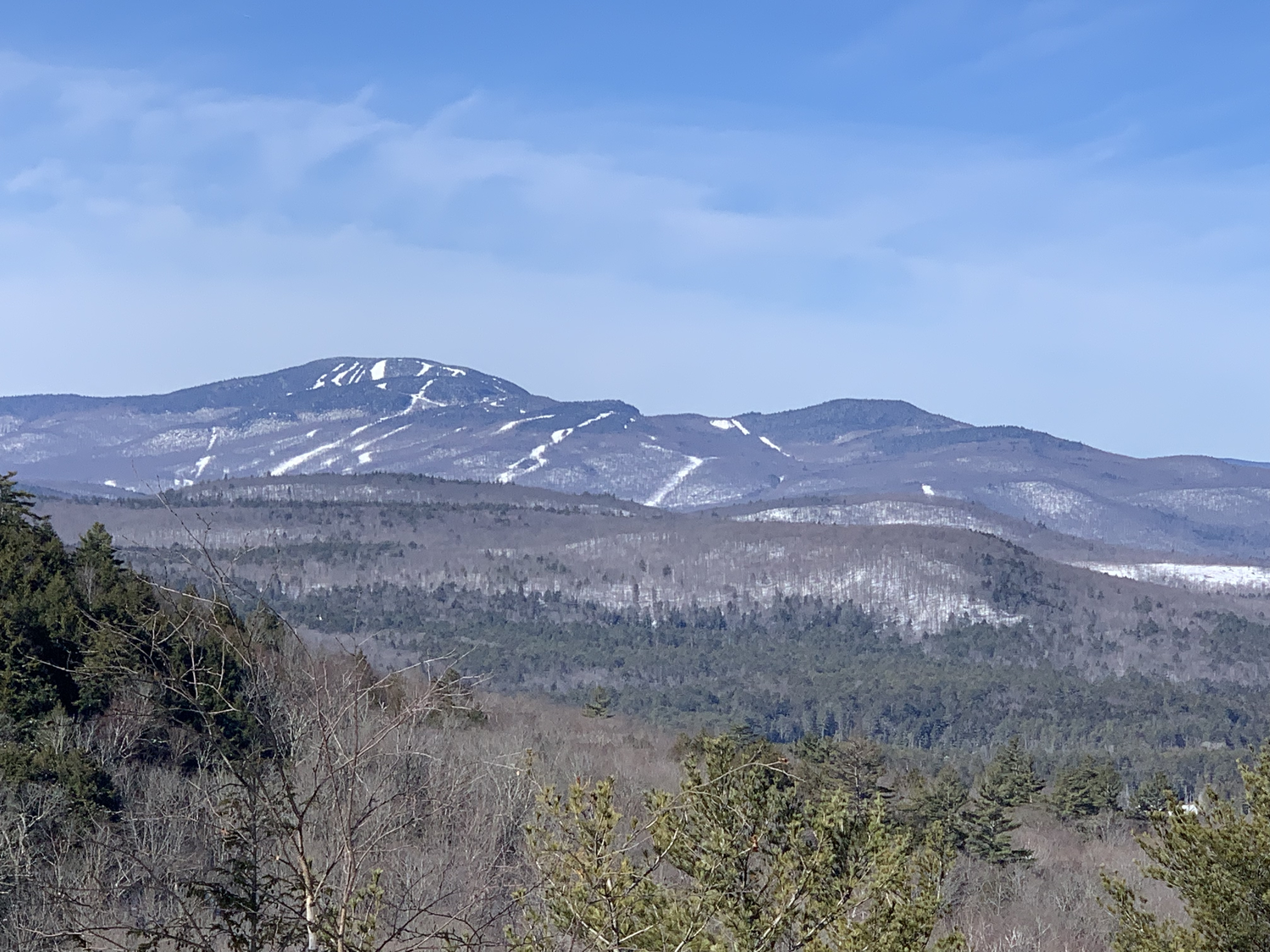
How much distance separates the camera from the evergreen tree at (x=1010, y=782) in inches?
3076

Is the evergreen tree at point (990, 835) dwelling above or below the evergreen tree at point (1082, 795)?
above

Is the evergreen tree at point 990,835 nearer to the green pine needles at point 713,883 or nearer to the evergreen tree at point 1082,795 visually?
the evergreen tree at point 1082,795

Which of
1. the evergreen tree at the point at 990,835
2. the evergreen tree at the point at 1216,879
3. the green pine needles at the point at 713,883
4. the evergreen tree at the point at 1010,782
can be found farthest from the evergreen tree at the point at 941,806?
the green pine needles at the point at 713,883

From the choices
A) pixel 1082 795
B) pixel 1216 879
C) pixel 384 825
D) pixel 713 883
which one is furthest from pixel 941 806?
pixel 384 825

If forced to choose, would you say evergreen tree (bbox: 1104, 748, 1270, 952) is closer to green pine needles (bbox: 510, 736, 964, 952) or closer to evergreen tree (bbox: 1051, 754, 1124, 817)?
green pine needles (bbox: 510, 736, 964, 952)

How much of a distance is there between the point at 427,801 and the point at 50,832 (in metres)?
27.5

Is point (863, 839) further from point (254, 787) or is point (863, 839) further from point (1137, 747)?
point (1137, 747)

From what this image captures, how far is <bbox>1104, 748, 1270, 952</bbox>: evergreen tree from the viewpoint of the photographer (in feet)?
68.3

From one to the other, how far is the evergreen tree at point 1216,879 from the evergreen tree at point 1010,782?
56.5 meters

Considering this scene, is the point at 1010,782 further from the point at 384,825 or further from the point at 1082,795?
the point at 384,825

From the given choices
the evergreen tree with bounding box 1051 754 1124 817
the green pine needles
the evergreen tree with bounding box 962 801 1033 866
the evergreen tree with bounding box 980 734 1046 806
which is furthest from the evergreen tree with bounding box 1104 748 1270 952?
the evergreen tree with bounding box 1051 754 1124 817

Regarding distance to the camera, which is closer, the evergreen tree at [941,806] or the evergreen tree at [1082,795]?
the evergreen tree at [941,806]

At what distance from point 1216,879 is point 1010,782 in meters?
68.4

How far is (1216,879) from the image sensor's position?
69.8ft
